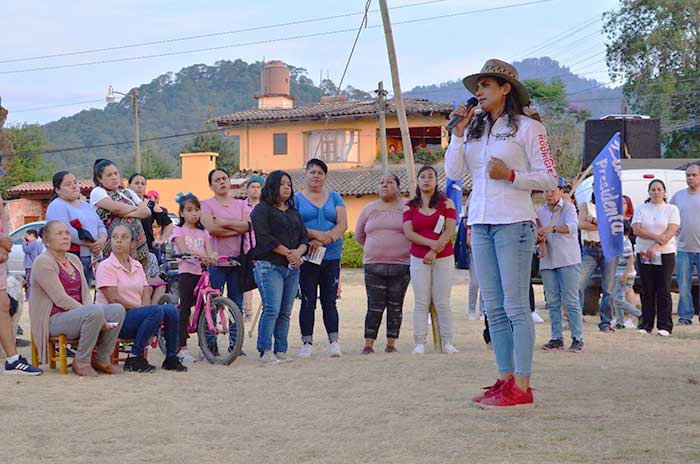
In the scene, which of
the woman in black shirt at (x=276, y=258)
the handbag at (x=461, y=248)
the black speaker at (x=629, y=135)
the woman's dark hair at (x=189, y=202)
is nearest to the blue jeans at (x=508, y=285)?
the woman in black shirt at (x=276, y=258)

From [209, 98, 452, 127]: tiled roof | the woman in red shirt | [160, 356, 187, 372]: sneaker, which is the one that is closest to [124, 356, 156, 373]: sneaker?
[160, 356, 187, 372]: sneaker

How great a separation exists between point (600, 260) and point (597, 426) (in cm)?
667

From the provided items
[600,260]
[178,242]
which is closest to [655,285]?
[600,260]

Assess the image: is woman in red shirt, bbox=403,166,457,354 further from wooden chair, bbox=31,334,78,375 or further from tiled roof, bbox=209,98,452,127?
tiled roof, bbox=209,98,452,127

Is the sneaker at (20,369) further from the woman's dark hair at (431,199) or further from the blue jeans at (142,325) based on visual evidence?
the woman's dark hair at (431,199)

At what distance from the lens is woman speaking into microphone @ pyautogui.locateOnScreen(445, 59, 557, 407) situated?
6.28m

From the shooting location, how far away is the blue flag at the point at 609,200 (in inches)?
445

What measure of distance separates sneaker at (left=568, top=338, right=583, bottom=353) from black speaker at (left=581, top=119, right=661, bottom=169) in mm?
12649

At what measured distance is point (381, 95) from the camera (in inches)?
1590

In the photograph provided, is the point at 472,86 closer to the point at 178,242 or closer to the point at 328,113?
the point at 178,242

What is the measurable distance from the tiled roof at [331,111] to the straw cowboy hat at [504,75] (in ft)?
132

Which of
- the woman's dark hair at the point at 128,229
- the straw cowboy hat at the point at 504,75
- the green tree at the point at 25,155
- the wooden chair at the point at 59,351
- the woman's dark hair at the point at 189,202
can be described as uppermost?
the green tree at the point at 25,155

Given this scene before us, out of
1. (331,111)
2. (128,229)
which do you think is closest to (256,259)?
(128,229)

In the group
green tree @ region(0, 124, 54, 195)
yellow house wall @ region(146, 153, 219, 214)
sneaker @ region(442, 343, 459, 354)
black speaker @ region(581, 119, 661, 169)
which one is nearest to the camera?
sneaker @ region(442, 343, 459, 354)
